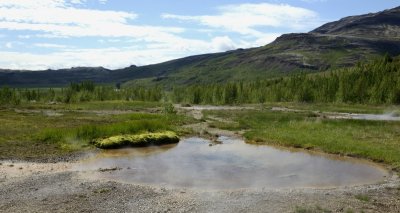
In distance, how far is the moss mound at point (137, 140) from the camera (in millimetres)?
46844

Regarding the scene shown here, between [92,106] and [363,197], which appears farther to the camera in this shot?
[92,106]

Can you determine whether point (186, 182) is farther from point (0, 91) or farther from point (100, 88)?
point (100, 88)

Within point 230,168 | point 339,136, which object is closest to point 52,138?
point 230,168

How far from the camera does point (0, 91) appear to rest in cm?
14588

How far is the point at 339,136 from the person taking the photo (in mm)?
50844

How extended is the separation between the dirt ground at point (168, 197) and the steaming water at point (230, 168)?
2.11 meters

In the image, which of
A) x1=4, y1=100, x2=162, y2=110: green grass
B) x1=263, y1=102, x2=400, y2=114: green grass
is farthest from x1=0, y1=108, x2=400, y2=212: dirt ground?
x1=4, y1=100, x2=162, y2=110: green grass

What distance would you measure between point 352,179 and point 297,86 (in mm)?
134048

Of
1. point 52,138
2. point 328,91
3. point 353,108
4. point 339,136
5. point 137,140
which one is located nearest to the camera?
point 52,138

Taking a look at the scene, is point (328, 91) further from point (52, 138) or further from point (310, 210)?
point (310, 210)

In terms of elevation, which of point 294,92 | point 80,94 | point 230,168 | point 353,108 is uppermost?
point 294,92

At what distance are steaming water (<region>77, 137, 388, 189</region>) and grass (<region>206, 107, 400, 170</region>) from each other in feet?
8.38

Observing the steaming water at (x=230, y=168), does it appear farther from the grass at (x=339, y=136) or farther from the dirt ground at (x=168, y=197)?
the grass at (x=339, y=136)

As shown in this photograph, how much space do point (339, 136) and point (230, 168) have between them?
2067 cm
